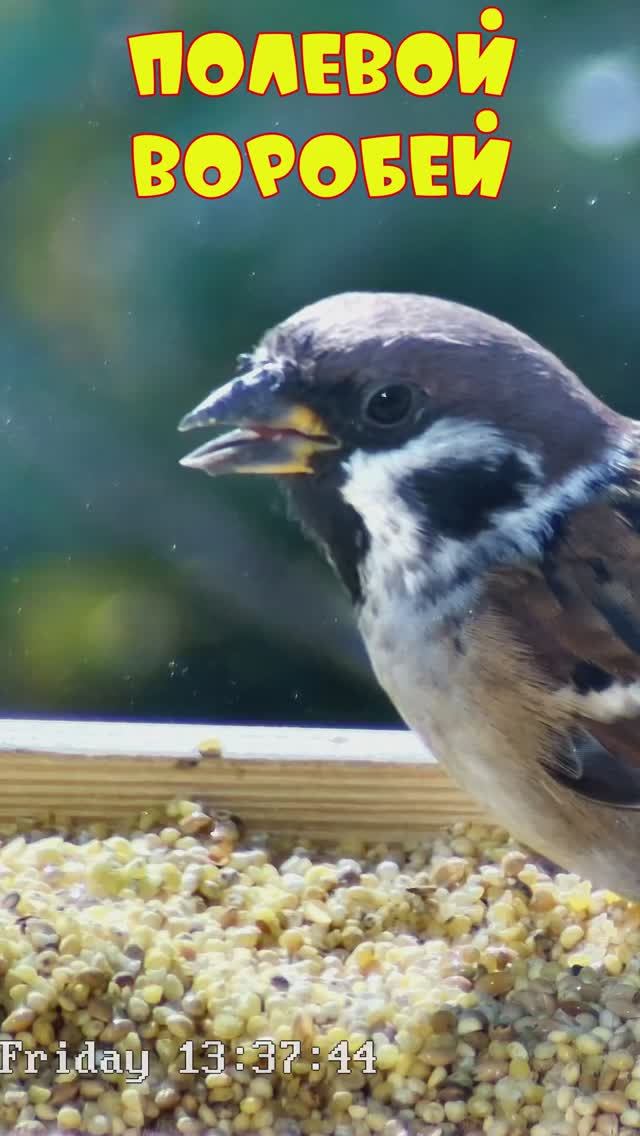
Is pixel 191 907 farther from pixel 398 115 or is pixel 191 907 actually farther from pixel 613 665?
pixel 398 115

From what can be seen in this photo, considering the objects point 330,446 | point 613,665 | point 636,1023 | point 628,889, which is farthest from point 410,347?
point 636,1023

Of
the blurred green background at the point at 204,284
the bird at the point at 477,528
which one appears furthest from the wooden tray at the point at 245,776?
the blurred green background at the point at 204,284

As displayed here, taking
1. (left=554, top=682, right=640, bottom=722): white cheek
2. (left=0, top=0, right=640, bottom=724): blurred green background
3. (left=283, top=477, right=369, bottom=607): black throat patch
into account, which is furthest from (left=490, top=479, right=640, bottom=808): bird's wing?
(left=0, top=0, right=640, bottom=724): blurred green background

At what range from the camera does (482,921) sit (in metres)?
1.42

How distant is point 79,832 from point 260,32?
984 millimetres

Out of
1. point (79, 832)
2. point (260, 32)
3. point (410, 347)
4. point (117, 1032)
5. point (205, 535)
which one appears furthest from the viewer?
point (205, 535)

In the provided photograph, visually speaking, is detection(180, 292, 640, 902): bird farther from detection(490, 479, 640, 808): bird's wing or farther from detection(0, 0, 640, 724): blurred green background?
detection(0, 0, 640, 724): blurred green background

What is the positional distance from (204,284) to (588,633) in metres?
0.87

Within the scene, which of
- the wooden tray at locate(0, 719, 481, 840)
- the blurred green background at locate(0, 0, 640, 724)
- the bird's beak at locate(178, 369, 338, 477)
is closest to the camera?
the bird's beak at locate(178, 369, 338, 477)

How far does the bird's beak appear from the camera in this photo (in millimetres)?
1113

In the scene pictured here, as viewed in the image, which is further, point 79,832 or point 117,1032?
point 79,832

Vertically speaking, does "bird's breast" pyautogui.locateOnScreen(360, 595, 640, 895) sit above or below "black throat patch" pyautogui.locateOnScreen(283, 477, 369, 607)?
below

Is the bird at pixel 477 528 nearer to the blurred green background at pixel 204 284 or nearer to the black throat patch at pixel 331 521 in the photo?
the black throat patch at pixel 331 521

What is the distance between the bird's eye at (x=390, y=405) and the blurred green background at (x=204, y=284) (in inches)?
25.5
